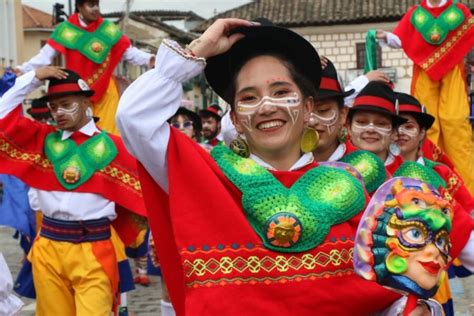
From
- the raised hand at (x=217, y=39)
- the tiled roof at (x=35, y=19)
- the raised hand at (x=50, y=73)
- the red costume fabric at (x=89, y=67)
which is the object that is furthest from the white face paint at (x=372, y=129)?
the tiled roof at (x=35, y=19)

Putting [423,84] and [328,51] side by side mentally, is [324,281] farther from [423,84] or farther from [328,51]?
[328,51]

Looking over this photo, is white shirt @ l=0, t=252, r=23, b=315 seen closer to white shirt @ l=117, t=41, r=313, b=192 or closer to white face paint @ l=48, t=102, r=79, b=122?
white shirt @ l=117, t=41, r=313, b=192

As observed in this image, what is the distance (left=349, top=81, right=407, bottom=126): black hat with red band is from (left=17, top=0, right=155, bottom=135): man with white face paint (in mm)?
4695

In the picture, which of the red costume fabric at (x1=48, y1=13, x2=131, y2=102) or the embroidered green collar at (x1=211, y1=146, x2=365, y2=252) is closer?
the embroidered green collar at (x1=211, y1=146, x2=365, y2=252)

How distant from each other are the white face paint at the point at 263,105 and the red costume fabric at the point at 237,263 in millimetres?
215

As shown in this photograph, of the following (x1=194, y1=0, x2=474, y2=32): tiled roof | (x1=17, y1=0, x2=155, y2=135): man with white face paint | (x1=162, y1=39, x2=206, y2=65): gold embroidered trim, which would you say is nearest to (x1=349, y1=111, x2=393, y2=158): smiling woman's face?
(x1=162, y1=39, x2=206, y2=65): gold embroidered trim

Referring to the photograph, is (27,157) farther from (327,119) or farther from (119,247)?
(327,119)

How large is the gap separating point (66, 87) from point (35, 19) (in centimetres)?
4881

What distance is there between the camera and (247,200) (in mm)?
3363

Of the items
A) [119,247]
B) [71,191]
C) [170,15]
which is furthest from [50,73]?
[170,15]

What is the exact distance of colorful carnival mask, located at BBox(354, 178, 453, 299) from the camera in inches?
116

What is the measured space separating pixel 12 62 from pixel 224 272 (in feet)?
104

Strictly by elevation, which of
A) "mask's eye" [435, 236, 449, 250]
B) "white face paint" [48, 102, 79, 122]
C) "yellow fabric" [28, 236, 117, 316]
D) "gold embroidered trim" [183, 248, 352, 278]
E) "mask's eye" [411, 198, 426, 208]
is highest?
"mask's eye" [411, 198, 426, 208]

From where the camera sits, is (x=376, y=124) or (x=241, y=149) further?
(x=376, y=124)
